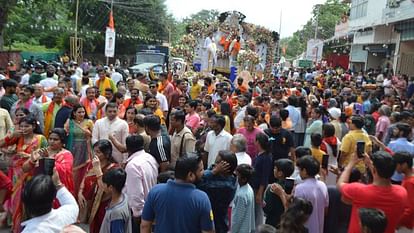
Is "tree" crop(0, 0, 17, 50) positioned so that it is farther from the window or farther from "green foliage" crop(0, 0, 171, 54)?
the window

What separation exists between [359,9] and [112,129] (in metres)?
25.4

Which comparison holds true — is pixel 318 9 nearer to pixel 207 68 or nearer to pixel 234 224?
pixel 207 68

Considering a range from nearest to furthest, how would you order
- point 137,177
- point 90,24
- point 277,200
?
point 277,200 → point 137,177 → point 90,24

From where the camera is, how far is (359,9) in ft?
93.4

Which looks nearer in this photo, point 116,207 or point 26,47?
point 116,207

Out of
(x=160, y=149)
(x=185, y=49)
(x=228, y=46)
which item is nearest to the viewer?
(x=160, y=149)

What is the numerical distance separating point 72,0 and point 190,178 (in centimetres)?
4073

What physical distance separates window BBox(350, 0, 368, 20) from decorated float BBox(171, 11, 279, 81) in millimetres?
6651

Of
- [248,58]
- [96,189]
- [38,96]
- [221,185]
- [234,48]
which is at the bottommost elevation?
[96,189]

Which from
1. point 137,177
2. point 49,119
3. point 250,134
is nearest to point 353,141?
point 250,134

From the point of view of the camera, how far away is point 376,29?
24.5m

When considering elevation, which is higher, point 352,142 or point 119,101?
point 119,101

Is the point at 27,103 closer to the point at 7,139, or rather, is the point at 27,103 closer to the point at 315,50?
the point at 7,139

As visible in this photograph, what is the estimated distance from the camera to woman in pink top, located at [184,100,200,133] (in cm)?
765
